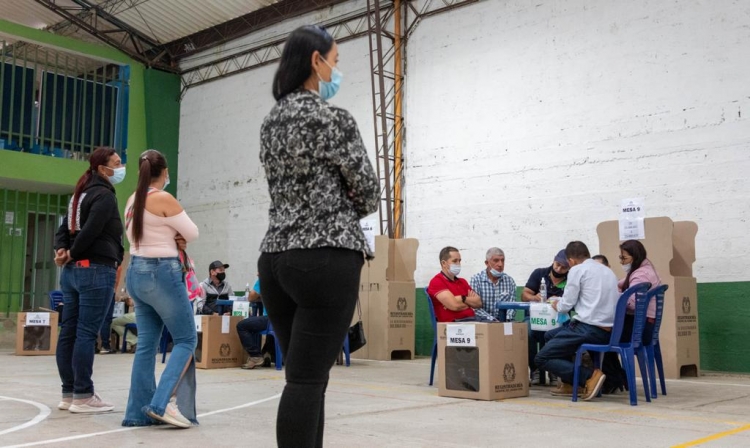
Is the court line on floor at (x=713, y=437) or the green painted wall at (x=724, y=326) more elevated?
the green painted wall at (x=724, y=326)

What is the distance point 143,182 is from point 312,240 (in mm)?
1837

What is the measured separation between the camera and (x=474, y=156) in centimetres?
942

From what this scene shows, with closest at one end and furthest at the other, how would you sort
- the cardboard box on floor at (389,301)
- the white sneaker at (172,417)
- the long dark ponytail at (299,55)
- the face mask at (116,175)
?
the long dark ponytail at (299,55), the white sneaker at (172,417), the face mask at (116,175), the cardboard box on floor at (389,301)

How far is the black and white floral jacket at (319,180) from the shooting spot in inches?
71.0

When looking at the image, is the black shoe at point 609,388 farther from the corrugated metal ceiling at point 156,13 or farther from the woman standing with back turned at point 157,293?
the corrugated metal ceiling at point 156,13

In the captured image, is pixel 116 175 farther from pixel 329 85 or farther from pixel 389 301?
pixel 389 301

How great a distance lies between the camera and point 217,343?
282 inches

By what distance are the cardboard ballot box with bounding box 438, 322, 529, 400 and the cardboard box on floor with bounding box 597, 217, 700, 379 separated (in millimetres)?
2172

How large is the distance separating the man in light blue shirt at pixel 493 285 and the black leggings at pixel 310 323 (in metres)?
4.13

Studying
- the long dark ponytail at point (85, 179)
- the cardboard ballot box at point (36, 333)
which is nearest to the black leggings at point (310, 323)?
the long dark ponytail at point (85, 179)

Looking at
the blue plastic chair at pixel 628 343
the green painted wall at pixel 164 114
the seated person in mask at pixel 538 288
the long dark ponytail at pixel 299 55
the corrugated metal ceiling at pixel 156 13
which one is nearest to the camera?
the long dark ponytail at pixel 299 55

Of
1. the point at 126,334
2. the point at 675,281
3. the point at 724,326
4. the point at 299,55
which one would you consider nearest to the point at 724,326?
the point at 724,326

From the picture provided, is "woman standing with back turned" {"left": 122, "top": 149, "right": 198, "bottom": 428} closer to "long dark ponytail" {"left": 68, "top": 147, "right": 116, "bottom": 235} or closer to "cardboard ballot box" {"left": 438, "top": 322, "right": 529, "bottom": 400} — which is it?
"long dark ponytail" {"left": 68, "top": 147, "right": 116, "bottom": 235}

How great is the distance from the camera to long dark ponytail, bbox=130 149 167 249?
→ 3305 millimetres
